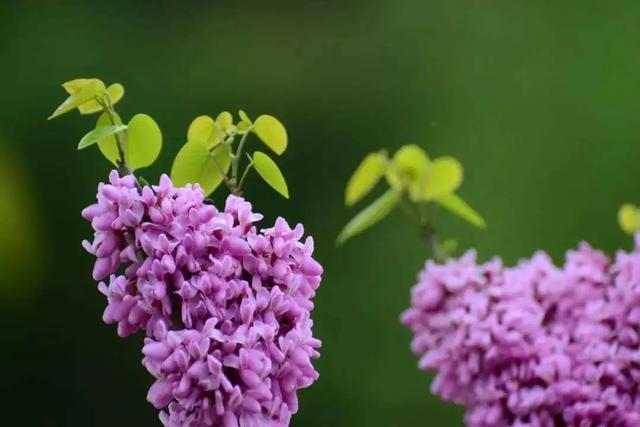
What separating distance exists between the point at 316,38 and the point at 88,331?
1.91ft

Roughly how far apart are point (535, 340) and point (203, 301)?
10.9 inches

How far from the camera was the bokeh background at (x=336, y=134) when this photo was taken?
1.46 meters

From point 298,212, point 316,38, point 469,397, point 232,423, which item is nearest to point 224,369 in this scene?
point 232,423

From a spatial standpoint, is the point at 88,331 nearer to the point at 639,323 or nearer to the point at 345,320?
the point at 345,320

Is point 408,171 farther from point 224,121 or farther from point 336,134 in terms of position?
point 336,134

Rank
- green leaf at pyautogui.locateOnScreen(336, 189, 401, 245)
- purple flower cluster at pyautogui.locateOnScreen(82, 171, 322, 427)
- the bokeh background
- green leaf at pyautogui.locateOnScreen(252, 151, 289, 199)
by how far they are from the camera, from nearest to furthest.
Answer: purple flower cluster at pyautogui.locateOnScreen(82, 171, 322, 427) → green leaf at pyautogui.locateOnScreen(252, 151, 289, 199) → green leaf at pyautogui.locateOnScreen(336, 189, 401, 245) → the bokeh background

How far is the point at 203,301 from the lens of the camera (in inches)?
19.3

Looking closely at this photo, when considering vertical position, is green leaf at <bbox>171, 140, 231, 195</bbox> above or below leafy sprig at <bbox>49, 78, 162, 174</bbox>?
below

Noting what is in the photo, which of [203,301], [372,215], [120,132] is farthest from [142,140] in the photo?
[372,215]

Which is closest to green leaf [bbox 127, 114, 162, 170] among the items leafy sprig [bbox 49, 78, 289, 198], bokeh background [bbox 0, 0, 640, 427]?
leafy sprig [bbox 49, 78, 289, 198]

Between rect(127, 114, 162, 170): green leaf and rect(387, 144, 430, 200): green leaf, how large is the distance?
24 centimetres

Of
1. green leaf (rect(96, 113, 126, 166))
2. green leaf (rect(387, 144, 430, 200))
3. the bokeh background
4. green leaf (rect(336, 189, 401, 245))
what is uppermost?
the bokeh background

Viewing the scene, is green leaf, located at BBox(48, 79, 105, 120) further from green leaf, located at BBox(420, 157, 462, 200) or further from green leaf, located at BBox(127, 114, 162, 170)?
green leaf, located at BBox(420, 157, 462, 200)

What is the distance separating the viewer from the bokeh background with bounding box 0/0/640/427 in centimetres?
146
